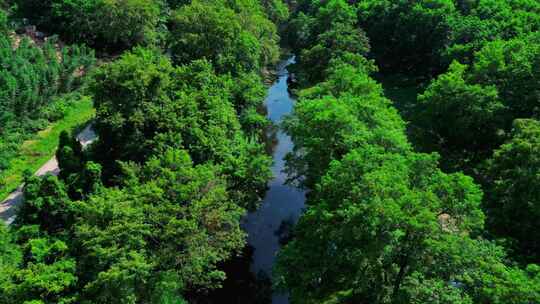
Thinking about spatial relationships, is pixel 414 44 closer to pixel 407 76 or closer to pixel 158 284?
pixel 407 76

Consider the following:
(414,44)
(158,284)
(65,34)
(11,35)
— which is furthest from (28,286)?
(414,44)

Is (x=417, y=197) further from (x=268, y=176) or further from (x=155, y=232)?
(x=155, y=232)

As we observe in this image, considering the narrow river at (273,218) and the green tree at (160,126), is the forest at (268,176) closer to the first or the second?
the green tree at (160,126)

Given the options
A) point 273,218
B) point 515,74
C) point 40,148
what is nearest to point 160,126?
point 273,218

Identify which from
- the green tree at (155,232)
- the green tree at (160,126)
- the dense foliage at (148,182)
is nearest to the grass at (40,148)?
the dense foliage at (148,182)

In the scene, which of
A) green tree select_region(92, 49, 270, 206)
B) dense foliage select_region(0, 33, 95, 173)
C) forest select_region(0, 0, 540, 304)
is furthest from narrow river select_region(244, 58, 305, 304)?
dense foliage select_region(0, 33, 95, 173)

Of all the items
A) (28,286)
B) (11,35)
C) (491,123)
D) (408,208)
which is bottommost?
(28,286)

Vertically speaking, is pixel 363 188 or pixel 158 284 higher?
pixel 363 188
